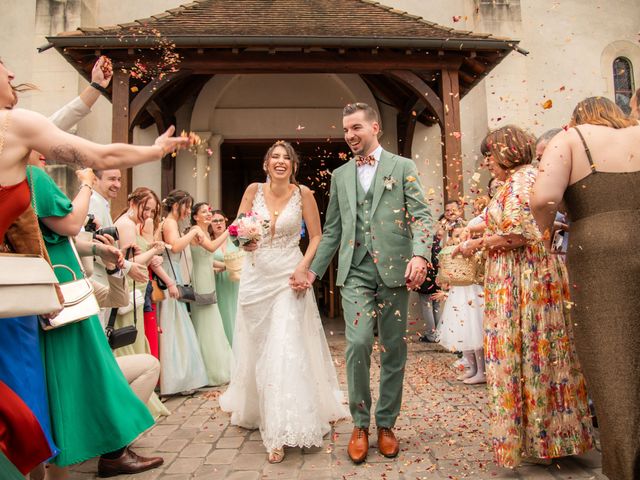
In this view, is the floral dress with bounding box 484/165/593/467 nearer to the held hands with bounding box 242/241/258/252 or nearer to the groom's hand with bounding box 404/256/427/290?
the groom's hand with bounding box 404/256/427/290

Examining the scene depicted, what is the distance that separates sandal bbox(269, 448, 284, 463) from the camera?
3861 mm

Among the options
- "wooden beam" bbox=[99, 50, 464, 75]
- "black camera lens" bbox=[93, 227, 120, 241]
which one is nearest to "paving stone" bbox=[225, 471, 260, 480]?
"black camera lens" bbox=[93, 227, 120, 241]

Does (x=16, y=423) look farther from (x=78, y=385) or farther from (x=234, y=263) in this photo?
(x=234, y=263)

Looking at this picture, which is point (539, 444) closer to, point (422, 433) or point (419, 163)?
point (422, 433)

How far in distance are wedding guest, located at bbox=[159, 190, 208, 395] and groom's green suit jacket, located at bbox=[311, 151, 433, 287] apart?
267 cm

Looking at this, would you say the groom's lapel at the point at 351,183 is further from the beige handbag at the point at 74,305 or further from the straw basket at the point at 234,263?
the straw basket at the point at 234,263

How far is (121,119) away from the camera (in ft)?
28.4

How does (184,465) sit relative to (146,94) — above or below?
below

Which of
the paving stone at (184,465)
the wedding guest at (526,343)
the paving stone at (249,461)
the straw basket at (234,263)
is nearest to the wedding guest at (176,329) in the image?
the straw basket at (234,263)

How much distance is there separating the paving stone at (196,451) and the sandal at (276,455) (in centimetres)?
55

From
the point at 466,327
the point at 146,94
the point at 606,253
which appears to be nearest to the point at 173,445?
the point at 606,253

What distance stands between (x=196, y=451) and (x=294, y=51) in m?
7.02

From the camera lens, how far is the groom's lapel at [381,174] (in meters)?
4.00

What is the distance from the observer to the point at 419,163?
11.6m
